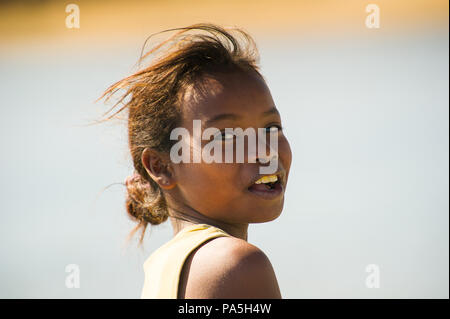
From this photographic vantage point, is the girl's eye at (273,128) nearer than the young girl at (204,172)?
No

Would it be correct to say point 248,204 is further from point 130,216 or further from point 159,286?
point 130,216

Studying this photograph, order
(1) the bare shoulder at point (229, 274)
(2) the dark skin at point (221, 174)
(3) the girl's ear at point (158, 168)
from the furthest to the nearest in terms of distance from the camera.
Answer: (3) the girl's ear at point (158, 168), (2) the dark skin at point (221, 174), (1) the bare shoulder at point (229, 274)

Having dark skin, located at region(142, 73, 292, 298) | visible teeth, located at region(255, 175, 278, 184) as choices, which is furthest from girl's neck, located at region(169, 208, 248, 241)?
visible teeth, located at region(255, 175, 278, 184)

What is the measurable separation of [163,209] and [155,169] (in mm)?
Answer: 105

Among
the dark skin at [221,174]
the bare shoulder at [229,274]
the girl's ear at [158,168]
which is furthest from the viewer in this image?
the girl's ear at [158,168]

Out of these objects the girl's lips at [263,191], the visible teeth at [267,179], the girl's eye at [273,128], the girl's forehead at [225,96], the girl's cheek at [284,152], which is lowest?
the girl's lips at [263,191]

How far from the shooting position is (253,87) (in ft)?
3.89

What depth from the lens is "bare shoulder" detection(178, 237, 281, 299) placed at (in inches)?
37.4

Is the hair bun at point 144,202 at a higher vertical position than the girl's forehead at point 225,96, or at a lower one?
lower

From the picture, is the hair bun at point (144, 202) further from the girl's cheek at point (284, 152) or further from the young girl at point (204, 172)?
the girl's cheek at point (284, 152)

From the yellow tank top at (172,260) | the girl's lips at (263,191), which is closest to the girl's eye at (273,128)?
the girl's lips at (263,191)

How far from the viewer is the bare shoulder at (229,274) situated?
95 cm

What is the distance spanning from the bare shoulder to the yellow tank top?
2 cm
